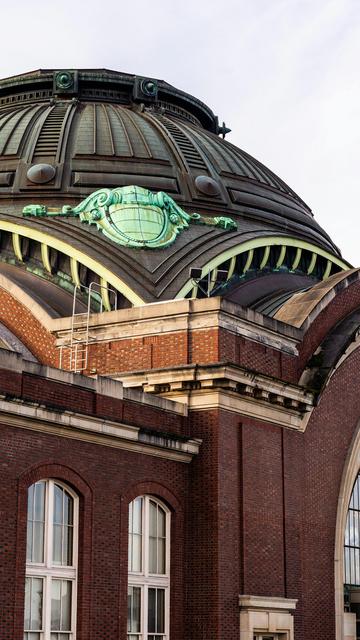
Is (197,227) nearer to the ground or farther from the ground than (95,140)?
nearer to the ground

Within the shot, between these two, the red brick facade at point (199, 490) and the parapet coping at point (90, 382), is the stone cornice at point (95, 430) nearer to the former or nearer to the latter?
the red brick facade at point (199, 490)

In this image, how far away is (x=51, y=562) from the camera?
1101 inches

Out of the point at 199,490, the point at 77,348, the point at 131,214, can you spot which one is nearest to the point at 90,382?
the point at 199,490

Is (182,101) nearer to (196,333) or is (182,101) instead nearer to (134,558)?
(196,333)

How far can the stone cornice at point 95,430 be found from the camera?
27.2 m

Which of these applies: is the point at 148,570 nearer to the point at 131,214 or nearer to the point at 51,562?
the point at 51,562

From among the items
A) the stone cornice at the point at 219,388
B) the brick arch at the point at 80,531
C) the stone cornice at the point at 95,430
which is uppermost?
the stone cornice at the point at 219,388

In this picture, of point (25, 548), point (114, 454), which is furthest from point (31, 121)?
point (25, 548)

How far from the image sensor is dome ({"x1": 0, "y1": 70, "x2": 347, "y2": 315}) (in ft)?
141

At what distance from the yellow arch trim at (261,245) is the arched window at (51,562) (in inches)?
568

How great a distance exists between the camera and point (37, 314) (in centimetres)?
3662

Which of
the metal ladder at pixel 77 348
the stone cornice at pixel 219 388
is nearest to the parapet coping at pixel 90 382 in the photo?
the stone cornice at pixel 219 388

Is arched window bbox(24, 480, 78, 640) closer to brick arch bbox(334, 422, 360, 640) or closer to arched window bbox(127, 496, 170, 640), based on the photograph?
arched window bbox(127, 496, 170, 640)

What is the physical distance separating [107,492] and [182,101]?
3070 centimetres
